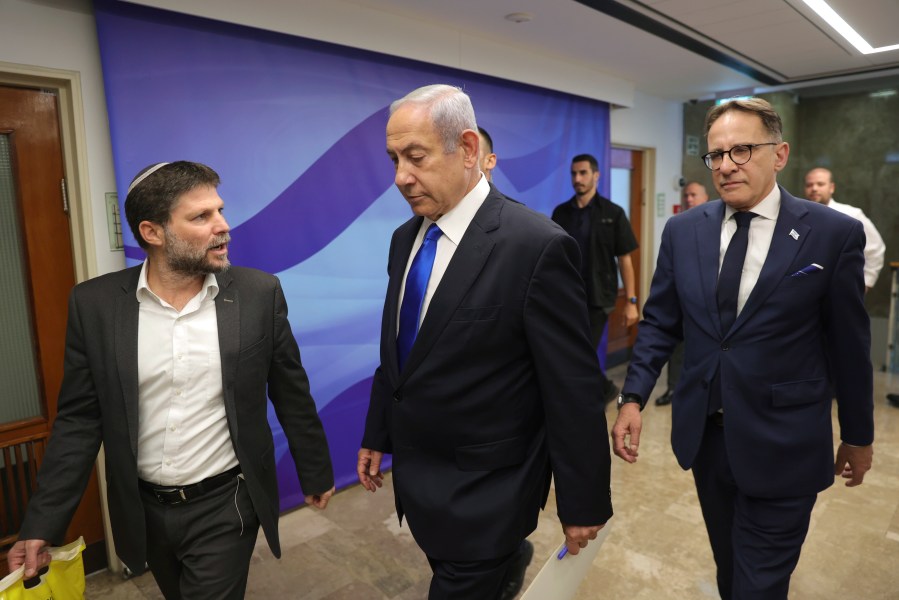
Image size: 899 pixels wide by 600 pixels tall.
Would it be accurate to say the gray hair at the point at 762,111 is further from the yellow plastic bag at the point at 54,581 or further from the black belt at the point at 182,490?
the yellow plastic bag at the point at 54,581

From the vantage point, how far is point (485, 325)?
135 cm

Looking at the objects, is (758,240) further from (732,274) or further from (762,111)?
(762,111)

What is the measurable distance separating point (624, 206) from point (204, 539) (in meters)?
5.33

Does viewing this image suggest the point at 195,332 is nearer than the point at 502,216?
No

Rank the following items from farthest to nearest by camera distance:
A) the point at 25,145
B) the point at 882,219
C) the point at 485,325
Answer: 1. the point at 882,219
2. the point at 25,145
3. the point at 485,325

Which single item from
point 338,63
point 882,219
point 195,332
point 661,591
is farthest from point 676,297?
point 882,219

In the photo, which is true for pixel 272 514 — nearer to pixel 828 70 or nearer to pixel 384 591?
pixel 384 591

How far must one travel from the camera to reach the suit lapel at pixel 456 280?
1365 mm

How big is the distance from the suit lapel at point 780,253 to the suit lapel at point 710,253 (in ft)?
0.25

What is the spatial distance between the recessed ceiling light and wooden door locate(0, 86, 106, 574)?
2.32m

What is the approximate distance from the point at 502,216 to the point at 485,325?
0.86 feet

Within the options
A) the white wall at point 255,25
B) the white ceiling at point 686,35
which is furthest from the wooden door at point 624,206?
the white wall at point 255,25

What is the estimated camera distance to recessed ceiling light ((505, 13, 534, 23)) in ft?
11.2

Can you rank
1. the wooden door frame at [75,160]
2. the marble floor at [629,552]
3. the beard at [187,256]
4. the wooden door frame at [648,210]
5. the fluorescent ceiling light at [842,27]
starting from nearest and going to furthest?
the beard at [187,256], the wooden door frame at [75,160], the marble floor at [629,552], the fluorescent ceiling light at [842,27], the wooden door frame at [648,210]
